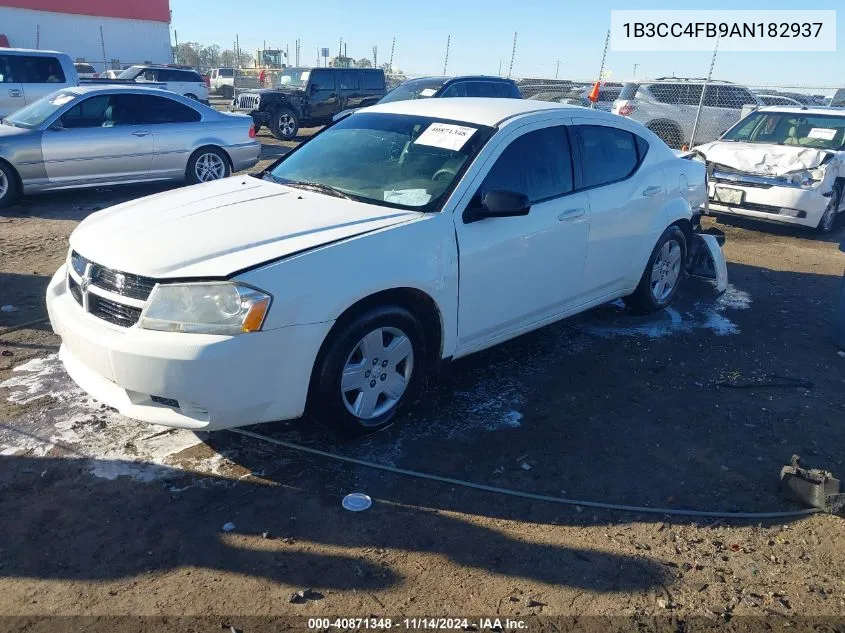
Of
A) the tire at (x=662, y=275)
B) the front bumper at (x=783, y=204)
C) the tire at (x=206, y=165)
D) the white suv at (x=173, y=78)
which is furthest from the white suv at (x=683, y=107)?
the white suv at (x=173, y=78)

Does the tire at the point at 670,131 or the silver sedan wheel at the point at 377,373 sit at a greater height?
the tire at the point at 670,131

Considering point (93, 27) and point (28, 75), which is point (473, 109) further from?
point (93, 27)

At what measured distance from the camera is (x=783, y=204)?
8953mm

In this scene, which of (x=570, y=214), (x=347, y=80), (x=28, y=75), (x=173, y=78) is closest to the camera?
(x=570, y=214)

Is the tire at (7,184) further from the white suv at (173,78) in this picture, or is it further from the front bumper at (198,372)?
the white suv at (173,78)

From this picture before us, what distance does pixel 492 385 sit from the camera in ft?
14.7

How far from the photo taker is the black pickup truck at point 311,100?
18.1 meters

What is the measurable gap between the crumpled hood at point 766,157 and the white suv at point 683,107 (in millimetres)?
5582

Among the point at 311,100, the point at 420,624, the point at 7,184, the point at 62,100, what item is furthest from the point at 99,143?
the point at 311,100

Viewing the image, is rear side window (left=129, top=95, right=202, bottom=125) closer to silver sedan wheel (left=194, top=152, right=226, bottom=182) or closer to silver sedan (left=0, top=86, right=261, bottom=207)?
silver sedan (left=0, top=86, right=261, bottom=207)

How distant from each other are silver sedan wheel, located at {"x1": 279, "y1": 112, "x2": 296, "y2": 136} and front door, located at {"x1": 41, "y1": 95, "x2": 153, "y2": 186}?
8.90m

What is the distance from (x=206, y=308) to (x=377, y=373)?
1.00 metres

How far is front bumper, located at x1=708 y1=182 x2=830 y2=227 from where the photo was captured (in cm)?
888

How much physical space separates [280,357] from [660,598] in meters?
1.89
